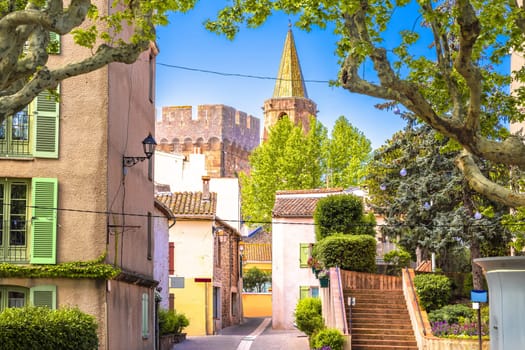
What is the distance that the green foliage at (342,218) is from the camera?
124 ft

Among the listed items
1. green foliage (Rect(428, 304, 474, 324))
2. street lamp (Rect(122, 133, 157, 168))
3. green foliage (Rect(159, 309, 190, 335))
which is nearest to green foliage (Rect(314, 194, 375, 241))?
green foliage (Rect(159, 309, 190, 335))

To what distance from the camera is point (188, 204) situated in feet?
143

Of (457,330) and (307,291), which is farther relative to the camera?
(307,291)

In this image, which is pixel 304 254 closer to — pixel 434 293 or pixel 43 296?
pixel 434 293

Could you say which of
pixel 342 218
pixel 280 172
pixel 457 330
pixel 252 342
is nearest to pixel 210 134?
pixel 280 172

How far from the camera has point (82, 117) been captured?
23.5 metres

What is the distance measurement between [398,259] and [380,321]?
6226 millimetres

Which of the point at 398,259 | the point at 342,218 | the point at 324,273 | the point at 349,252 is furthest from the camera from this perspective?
the point at 342,218

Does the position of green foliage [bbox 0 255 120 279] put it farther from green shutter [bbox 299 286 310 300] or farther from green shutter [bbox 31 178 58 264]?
green shutter [bbox 299 286 310 300]

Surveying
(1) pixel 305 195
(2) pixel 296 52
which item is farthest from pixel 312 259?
(2) pixel 296 52

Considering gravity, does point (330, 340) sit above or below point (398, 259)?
below

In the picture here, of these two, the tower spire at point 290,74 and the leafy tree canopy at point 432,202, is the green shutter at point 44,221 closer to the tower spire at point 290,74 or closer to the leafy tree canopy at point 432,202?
the leafy tree canopy at point 432,202

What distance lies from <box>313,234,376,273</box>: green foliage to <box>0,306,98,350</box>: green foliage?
1478 centimetres

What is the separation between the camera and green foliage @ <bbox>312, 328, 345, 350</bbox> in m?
27.5
